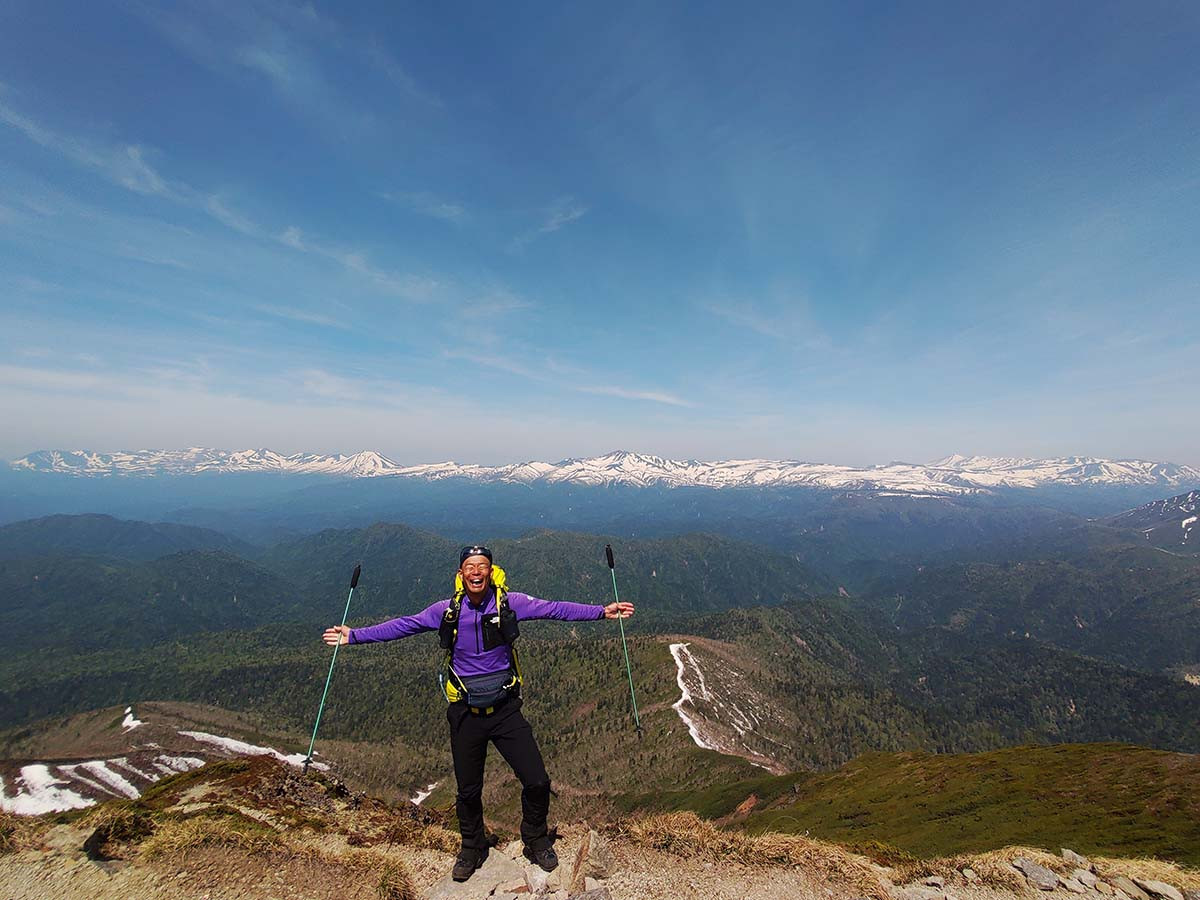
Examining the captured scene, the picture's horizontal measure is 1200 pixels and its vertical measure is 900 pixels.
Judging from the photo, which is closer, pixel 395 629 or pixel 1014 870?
pixel 1014 870

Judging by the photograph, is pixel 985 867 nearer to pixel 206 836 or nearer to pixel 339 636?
pixel 339 636

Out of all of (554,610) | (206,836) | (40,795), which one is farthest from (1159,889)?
(40,795)

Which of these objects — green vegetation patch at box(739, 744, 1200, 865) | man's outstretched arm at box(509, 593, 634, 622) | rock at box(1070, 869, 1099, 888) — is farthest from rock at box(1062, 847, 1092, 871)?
man's outstretched arm at box(509, 593, 634, 622)

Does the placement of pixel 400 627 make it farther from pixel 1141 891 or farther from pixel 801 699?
pixel 801 699

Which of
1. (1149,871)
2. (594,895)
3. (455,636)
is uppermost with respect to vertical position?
(455,636)

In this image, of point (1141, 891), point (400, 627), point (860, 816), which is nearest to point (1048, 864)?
point (1141, 891)

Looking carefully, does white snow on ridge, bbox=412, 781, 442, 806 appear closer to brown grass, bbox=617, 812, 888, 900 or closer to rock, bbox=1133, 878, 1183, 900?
brown grass, bbox=617, 812, 888, 900

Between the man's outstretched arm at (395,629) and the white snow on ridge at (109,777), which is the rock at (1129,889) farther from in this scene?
the white snow on ridge at (109,777)
